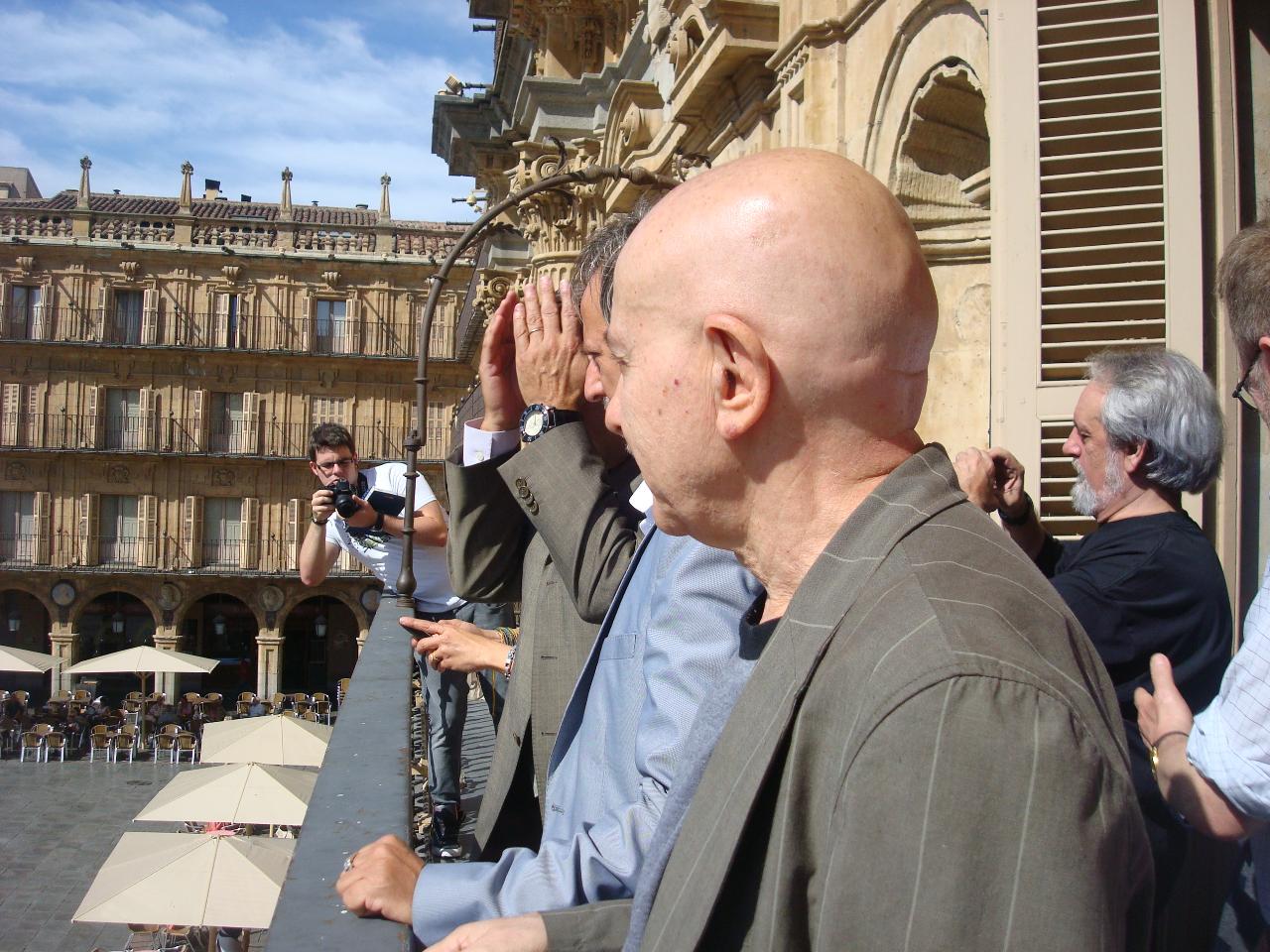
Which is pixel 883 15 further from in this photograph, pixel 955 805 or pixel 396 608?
pixel 955 805

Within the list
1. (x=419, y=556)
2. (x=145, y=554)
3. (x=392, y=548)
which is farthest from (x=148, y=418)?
(x=419, y=556)

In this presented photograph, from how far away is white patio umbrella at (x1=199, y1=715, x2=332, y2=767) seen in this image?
13.8 metres

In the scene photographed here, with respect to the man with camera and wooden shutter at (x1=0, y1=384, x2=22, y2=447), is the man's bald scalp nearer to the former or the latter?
the man with camera

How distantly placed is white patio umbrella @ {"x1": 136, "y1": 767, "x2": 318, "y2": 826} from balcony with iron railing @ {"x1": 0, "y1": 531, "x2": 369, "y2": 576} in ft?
89.7

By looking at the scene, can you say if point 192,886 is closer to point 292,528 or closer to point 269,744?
point 269,744

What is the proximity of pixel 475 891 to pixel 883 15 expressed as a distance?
4507 millimetres

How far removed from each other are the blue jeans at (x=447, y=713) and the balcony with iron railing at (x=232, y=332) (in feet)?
114

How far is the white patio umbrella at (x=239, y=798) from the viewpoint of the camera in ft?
36.2

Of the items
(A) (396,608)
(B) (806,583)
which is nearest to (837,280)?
(B) (806,583)

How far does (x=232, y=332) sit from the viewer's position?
129ft

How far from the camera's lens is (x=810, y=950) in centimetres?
95

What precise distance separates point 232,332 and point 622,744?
132ft

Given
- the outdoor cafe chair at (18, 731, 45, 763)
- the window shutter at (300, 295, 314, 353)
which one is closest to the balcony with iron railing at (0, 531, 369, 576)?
the window shutter at (300, 295, 314, 353)

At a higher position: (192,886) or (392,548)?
(392,548)
